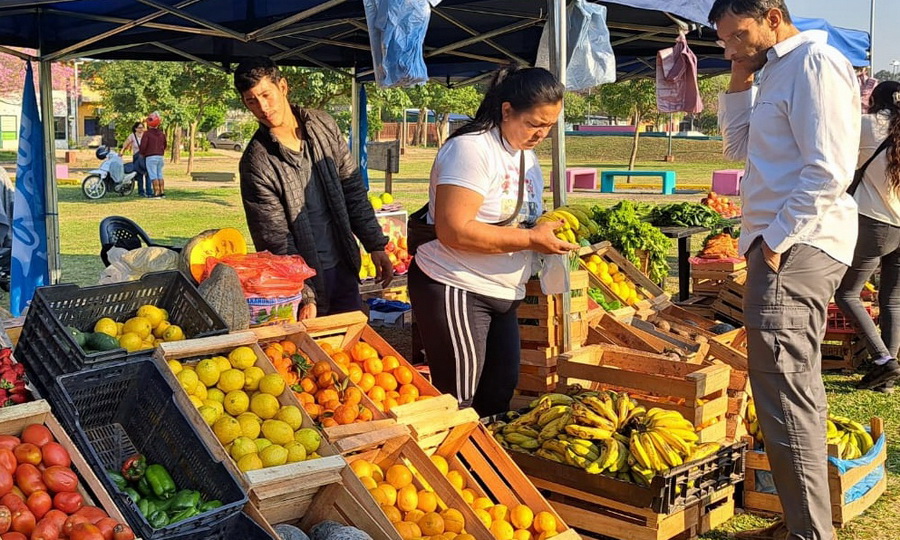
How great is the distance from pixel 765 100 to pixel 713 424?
5.10 feet

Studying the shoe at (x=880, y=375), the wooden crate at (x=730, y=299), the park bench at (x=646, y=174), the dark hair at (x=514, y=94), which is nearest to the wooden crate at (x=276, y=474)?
the dark hair at (x=514, y=94)

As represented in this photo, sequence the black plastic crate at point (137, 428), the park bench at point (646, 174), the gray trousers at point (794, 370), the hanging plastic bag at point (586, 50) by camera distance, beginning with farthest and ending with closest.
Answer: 1. the park bench at point (646, 174)
2. the hanging plastic bag at point (586, 50)
3. the gray trousers at point (794, 370)
4. the black plastic crate at point (137, 428)

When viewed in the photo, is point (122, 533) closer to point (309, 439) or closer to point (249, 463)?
point (249, 463)

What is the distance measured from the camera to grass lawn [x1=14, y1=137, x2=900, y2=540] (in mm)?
4461

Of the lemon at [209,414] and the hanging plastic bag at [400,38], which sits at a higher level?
the hanging plastic bag at [400,38]

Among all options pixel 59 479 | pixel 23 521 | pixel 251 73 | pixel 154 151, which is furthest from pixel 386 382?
pixel 154 151

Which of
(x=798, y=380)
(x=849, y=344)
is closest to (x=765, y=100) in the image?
(x=798, y=380)

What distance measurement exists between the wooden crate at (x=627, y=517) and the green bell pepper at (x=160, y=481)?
170 cm

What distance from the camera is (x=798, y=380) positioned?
3057mm

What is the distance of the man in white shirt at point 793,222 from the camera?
2.91 m

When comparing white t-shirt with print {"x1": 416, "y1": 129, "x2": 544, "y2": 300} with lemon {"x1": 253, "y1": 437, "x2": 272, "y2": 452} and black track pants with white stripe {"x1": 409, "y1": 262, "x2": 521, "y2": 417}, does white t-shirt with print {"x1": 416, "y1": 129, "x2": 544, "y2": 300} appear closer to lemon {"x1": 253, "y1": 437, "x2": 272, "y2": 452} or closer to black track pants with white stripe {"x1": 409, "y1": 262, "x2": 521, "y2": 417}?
black track pants with white stripe {"x1": 409, "y1": 262, "x2": 521, "y2": 417}

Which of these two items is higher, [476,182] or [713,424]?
[476,182]

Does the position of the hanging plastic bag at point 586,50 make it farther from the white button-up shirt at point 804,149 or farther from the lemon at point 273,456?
the lemon at point 273,456

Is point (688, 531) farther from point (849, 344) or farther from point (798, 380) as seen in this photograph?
point (849, 344)
